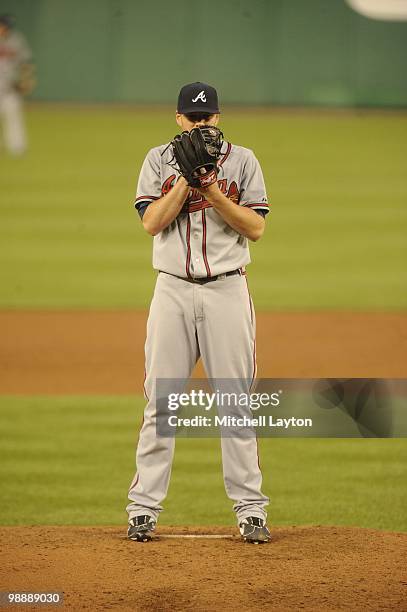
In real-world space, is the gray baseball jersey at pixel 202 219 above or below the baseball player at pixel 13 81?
below

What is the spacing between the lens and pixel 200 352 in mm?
4320

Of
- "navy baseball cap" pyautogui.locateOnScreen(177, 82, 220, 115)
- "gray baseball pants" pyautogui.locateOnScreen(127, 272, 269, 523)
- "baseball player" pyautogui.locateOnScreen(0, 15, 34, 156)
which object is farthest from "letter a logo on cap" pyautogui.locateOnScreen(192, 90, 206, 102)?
"baseball player" pyautogui.locateOnScreen(0, 15, 34, 156)

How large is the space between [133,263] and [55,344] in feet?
14.6

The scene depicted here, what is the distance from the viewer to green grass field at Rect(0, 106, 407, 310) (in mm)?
12008

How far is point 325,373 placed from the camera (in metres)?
8.04

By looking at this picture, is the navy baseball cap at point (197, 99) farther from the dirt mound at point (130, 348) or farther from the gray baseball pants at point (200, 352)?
the dirt mound at point (130, 348)

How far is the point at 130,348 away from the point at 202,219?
4.78 metres

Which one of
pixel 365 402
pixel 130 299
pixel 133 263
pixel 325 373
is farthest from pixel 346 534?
pixel 133 263

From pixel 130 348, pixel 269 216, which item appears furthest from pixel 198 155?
pixel 269 216

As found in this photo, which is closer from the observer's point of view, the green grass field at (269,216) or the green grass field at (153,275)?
the green grass field at (153,275)

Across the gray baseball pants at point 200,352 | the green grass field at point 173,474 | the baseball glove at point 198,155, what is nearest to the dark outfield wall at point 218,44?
the green grass field at point 173,474

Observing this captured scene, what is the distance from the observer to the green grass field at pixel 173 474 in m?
5.43

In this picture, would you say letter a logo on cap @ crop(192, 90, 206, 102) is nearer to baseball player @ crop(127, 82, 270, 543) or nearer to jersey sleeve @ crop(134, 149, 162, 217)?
baseball player @ crop(127, 82, 270, 543)

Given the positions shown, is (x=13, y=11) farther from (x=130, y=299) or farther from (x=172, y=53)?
(x=130, y=299)
